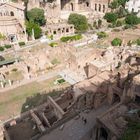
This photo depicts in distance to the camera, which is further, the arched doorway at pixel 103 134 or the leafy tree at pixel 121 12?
the leafy tree at pixel 121 12

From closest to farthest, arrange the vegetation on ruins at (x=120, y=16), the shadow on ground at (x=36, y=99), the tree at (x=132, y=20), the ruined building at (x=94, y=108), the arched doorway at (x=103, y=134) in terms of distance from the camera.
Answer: the arched doorway at (x=103, y=134)
the ruined building at (x=94, y=108)
the shadow on ground at (x=36, y=99)
the tree at (x=132, y=20)
the vegetation on ruins at (x=120, y=16)

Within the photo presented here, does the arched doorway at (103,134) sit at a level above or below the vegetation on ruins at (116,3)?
below

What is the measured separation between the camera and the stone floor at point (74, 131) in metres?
23.5

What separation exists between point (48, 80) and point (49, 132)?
50.1 feet

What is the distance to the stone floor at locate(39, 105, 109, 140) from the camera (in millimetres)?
23450

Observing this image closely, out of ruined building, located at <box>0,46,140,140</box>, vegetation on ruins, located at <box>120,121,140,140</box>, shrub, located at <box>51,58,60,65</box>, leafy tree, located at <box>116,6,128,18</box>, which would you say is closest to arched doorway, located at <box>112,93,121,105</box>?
ruined building, located at <box>0,46,140,140</box>

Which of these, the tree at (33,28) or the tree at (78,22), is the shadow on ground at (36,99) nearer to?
the tree at (33,28)

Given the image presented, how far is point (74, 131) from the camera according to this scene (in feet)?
79.1

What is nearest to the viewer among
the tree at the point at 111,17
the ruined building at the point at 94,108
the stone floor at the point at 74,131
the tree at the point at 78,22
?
the ruined building at the point at 94,108

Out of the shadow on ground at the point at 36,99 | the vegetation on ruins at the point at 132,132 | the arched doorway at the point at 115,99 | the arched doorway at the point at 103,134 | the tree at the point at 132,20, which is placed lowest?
the shadow on ground at the point at 36,99

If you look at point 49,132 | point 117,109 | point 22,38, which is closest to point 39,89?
point 49,132

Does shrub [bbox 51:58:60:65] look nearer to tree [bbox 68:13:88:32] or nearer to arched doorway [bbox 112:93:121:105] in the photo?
tree [bbox 68:13:88:32]

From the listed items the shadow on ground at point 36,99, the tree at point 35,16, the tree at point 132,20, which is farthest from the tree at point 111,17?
the shadow on ground at point 36,99

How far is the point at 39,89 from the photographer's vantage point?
36.1 m
